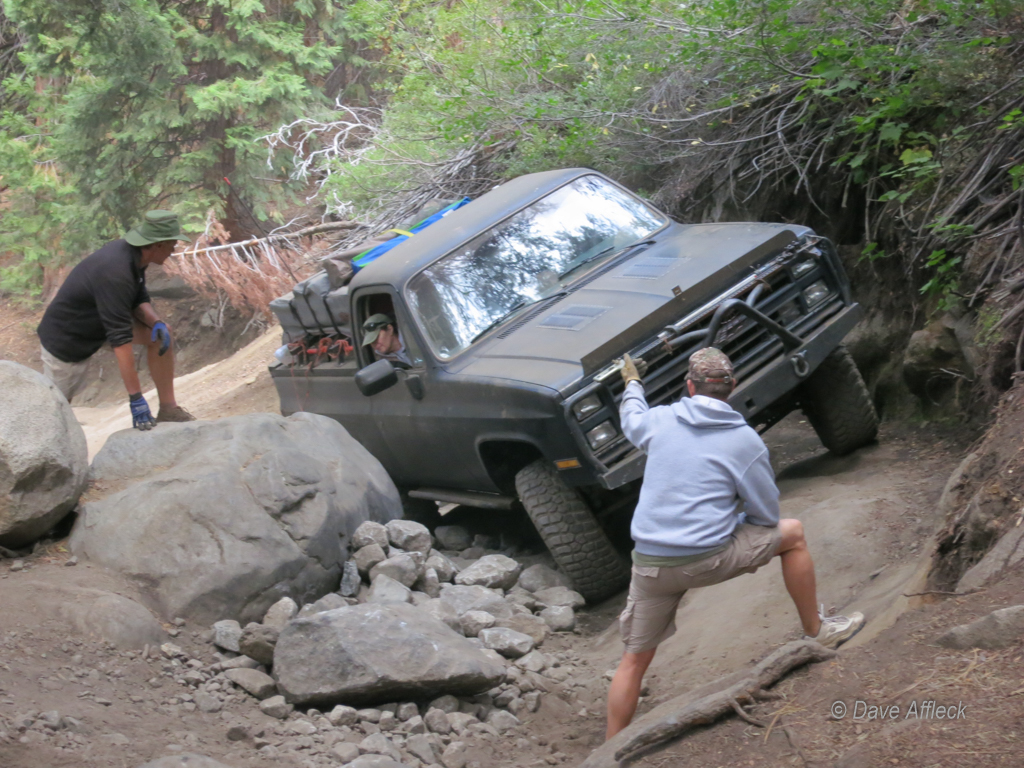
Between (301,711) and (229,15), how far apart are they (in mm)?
16909

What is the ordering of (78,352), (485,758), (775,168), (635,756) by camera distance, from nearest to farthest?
(635,756)
(485,758)
(78,352)
(775,168)

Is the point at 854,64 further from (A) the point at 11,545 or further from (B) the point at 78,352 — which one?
A: (A) the point at 11,545

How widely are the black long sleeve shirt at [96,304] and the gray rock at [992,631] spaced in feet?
15.7

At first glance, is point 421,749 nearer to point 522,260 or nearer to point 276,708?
point 276,708

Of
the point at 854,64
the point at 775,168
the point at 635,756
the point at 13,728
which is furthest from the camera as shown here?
the point at 775,168

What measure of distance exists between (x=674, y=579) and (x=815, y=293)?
114 inches

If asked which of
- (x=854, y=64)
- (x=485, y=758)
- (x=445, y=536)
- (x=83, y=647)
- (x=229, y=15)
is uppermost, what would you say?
(x=229, y=15)

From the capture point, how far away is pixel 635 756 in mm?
3281

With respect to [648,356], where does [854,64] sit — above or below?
above

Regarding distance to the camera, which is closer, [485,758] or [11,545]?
[485,758]

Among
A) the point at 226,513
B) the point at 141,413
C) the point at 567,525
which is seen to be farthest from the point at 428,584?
the point at 141,413

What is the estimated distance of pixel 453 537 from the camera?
23.7 ft

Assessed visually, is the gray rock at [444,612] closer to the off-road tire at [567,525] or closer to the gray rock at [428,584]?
the gray rock at [428,584]

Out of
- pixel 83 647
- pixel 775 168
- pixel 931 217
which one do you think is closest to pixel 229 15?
pixel 775 168
